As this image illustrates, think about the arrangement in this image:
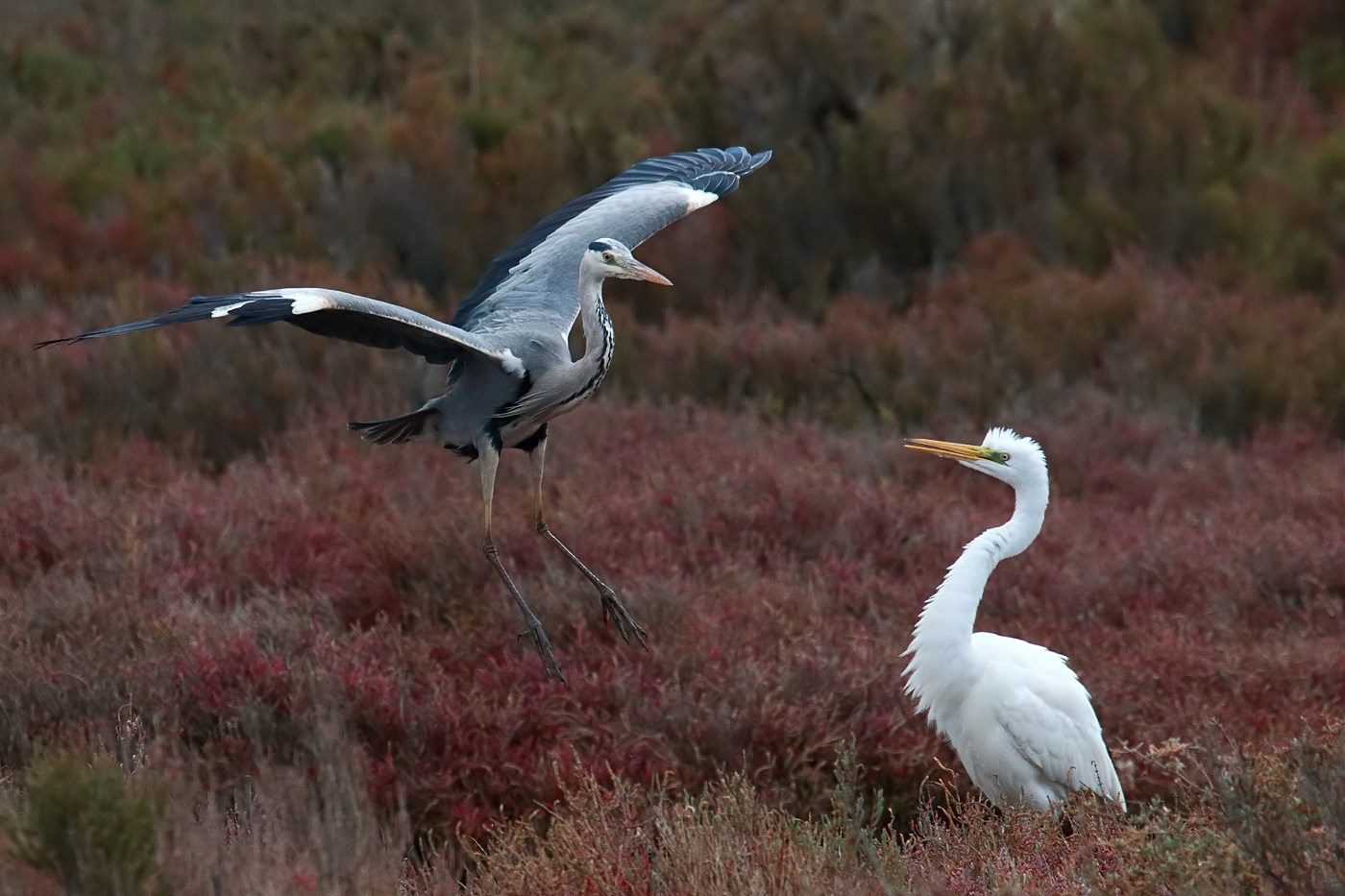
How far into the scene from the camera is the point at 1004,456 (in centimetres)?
536

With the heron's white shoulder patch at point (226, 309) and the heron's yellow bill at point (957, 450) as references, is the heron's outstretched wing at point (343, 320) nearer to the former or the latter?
the heron's white shoulder patch at point (226, 309)

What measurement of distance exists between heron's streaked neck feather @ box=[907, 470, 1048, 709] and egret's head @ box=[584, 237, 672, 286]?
1.65m

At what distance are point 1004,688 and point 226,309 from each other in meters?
2.70

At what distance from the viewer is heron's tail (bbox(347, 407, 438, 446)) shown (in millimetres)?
6383

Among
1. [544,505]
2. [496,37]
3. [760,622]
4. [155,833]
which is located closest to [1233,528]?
[760,622]

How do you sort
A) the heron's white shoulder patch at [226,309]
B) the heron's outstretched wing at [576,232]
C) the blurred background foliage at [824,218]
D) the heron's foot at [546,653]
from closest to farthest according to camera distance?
the heron's white shoulder patch at [226,309], the heron's foot at [546,653], the heron's outstretched wing at [576,232], the blurred background foliage at [824,218]

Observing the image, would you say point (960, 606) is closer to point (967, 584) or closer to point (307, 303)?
point (967, 584)

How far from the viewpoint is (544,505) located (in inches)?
311

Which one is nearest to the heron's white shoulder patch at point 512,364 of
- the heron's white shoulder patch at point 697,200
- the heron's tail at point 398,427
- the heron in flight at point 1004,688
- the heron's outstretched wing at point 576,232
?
the heron's outstretched wing at point 576,232

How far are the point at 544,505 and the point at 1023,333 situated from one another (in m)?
4.50

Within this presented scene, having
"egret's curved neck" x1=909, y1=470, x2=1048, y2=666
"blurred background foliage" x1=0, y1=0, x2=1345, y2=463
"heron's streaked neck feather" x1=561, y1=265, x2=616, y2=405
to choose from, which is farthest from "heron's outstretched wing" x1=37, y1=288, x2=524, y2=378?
"blurred background foliage" x1=0, y1=0, x2=1345, y2=463

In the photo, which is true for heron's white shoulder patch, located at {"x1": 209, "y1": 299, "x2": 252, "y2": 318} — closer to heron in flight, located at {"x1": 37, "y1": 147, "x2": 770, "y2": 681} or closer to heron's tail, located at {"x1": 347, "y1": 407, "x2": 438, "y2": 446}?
heron in flight, located at {"x1": 37, "y1": 147, "x2": 770, "y2": 681}

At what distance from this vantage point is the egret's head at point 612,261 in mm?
6121

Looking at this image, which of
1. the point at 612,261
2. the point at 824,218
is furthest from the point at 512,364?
the point at 824,218
